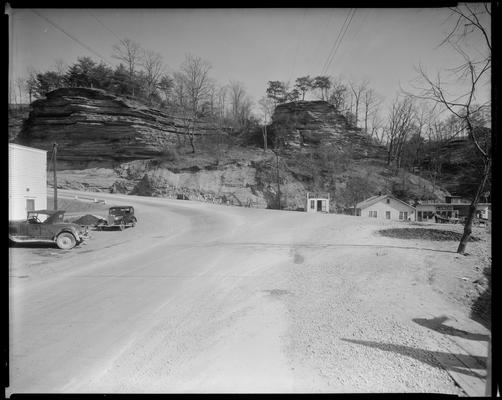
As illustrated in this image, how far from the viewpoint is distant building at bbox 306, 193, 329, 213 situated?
2273 millimetres

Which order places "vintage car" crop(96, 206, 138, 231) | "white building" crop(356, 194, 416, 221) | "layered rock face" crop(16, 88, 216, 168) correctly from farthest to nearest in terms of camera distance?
"white building" crop(356, 194, 416, 221) → "vintage car" crop(96, 206, 138, 231) → "layered rock face" crop(16, 88, 216, 168)

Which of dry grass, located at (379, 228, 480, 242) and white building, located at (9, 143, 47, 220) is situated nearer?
white building, located at (9, 143, 47, 220)

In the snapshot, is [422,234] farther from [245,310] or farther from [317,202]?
[245,310]

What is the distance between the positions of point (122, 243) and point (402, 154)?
8.90 ft

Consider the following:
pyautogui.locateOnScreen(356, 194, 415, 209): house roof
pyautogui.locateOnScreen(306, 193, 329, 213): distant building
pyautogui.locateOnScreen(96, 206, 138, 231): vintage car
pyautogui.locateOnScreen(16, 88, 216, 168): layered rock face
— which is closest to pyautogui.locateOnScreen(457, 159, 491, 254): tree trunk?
pyautogui.locateOnScreen(356, 194, 415, 209): house roof

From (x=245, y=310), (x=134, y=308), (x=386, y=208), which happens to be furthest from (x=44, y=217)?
(x=386, y=208)

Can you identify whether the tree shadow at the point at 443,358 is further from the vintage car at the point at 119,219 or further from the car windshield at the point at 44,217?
the car windshield at the point at 44,217

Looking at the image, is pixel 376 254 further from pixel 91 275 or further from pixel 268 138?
pixel 91 275

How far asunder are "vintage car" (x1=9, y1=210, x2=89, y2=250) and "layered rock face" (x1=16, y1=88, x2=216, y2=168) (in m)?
0.49

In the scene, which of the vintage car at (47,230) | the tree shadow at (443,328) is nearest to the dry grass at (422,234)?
the tree shadow at (443,328)

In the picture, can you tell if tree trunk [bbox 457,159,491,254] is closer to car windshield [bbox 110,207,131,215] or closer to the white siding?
the white siding

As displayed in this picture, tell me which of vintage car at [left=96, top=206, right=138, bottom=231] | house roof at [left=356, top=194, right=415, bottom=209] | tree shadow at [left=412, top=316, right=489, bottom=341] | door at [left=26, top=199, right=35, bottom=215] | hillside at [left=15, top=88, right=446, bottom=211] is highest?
hillside at [left=15, top=88, right=446, bottom=211]

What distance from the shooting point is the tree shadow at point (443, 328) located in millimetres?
1622
